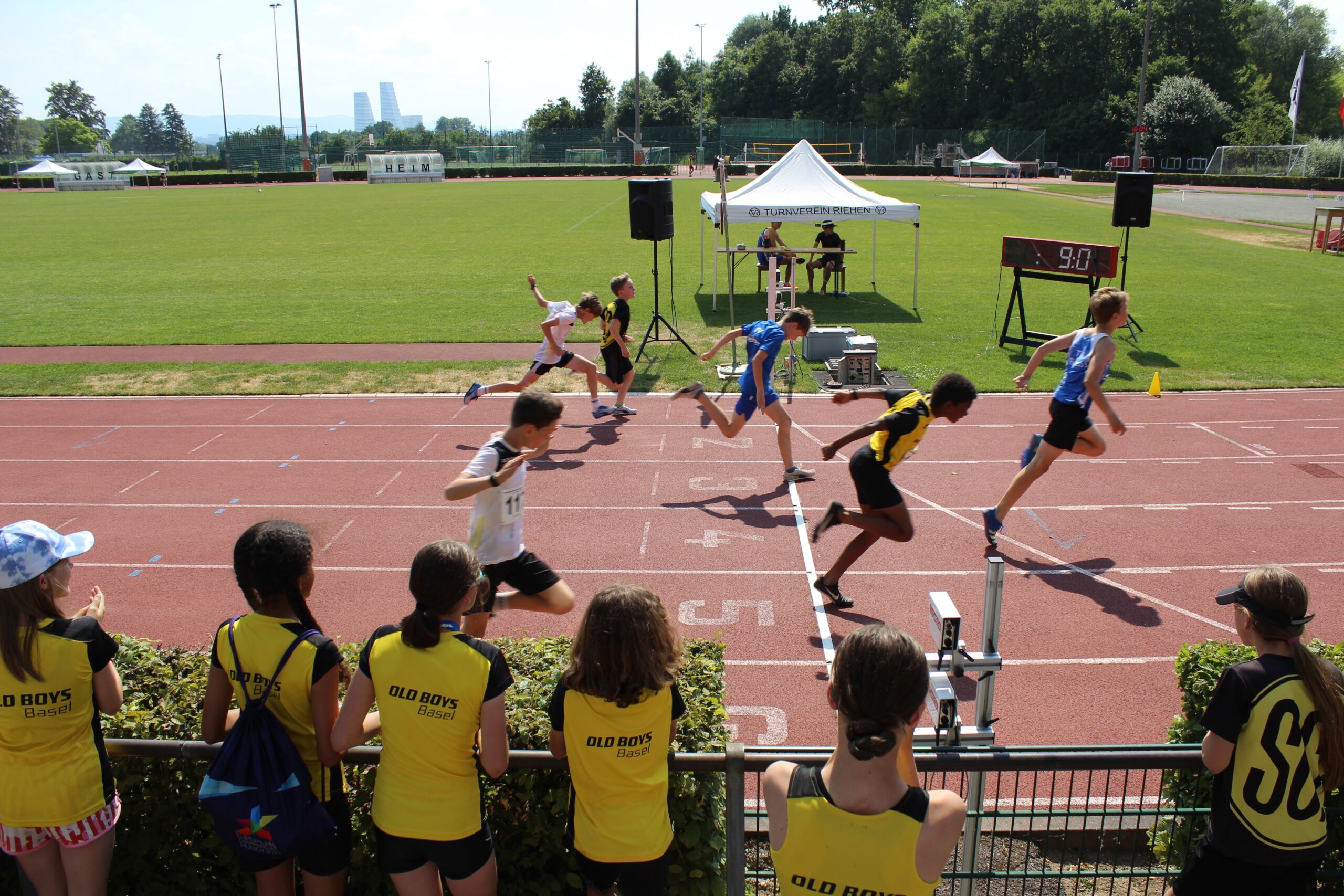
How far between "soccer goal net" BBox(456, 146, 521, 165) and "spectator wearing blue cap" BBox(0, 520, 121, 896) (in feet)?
310

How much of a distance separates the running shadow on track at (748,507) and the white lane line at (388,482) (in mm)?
3093

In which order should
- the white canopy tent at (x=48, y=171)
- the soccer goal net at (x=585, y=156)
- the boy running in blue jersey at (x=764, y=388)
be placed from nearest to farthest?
the boy running in blue jersey at (x=764, y=388)
the white canopy tent at (x=48, y=171)
the soccer goal net at (x=585, y=156)

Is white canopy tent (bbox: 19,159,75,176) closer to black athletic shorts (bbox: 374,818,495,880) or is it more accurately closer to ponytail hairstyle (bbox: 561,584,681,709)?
black athletic shorts (bbox: 374,818,495,880)

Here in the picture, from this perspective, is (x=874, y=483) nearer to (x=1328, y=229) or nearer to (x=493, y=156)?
(x=1328, y=229)

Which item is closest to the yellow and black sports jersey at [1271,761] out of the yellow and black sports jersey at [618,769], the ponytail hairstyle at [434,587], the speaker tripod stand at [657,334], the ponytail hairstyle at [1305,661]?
the ponytail hairstyle at [1305,661]

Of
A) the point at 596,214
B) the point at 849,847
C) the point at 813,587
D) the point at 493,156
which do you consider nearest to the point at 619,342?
the point at 813,587

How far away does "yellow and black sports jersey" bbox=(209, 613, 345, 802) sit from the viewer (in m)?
3.36

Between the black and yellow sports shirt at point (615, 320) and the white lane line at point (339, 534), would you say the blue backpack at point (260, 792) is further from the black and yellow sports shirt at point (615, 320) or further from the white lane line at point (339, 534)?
the black and yellow sports shirt at point (615, 320)

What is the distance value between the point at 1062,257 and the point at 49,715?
16.2 metres

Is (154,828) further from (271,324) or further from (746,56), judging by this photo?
(746,56)

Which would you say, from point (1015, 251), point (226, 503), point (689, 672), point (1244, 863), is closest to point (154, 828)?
point (689, 672)

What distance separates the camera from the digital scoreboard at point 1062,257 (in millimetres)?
15586

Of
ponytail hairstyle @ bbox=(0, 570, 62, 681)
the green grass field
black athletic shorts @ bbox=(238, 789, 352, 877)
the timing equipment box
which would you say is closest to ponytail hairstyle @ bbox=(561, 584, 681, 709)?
black athletic shorts @ bbox=(238, 789, 352, 877)

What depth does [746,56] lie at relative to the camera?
100125 mm
